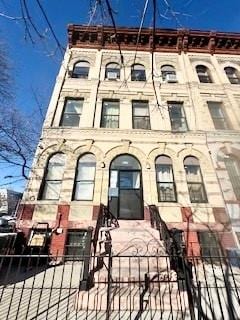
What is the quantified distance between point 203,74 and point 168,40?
12.3 feet

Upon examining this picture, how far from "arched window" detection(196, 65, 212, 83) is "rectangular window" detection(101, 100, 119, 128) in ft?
21.0

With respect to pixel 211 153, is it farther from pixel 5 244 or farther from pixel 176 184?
pixel 5 244

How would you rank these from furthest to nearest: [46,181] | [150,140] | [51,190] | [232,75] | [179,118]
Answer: [232,75] < [179,118] < [150,140] < [46,181] < [51,190]

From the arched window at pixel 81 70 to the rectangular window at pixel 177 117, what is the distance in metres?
6.07

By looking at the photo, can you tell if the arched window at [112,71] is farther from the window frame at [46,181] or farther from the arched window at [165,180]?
the arched window at [165,180]

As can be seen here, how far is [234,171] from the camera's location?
11.6 metres

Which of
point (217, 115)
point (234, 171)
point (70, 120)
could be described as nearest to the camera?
point (234, 171)

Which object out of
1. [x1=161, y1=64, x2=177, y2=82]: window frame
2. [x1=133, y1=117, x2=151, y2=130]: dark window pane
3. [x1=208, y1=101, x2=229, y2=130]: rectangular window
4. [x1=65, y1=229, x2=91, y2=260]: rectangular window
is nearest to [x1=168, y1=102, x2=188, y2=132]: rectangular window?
[x1=133, y1=117, x2=151, y2=130]: dark window pane

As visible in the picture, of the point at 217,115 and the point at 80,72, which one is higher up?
the point at 80,72

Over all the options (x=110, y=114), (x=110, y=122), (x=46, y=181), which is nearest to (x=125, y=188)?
(x=46, y=181)

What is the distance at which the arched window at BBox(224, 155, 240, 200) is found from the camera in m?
11.0

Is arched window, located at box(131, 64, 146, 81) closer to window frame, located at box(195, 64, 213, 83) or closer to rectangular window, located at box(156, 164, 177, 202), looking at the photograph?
window frame, located at box(195, 64, 213, 83)

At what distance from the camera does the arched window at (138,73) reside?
49.7ft

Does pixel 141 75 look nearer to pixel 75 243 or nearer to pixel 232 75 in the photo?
pixel 232 75
